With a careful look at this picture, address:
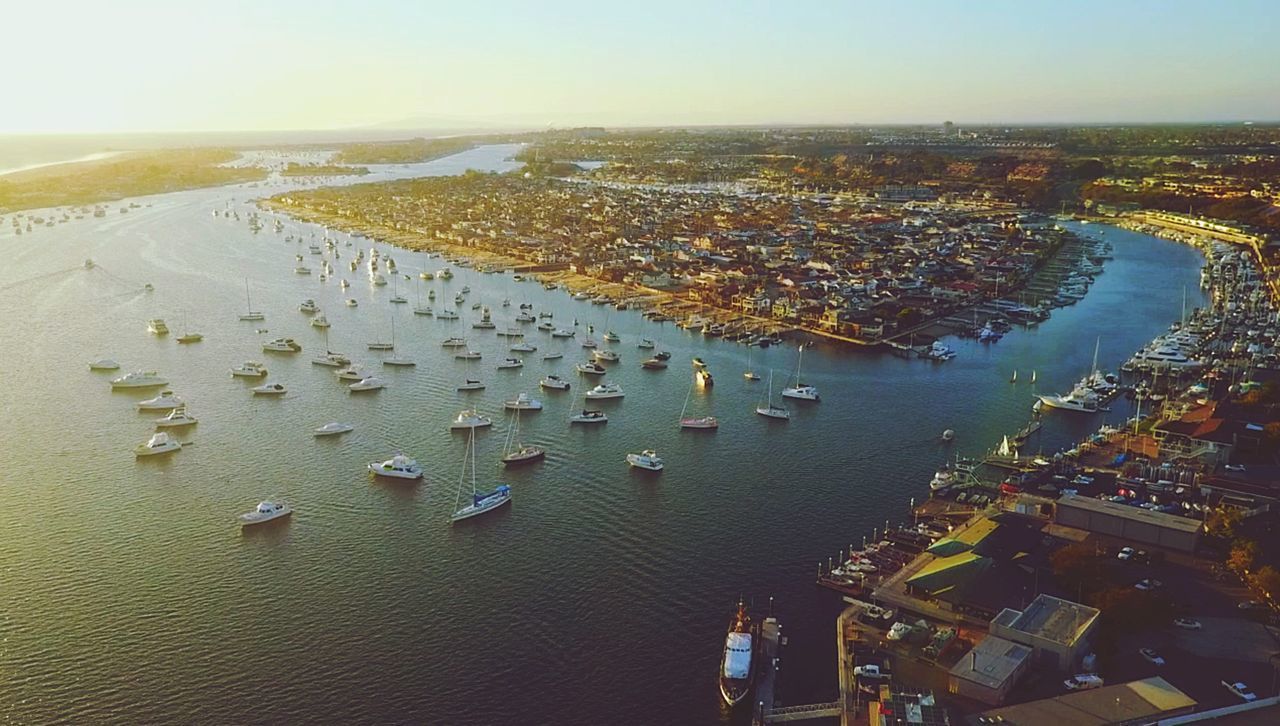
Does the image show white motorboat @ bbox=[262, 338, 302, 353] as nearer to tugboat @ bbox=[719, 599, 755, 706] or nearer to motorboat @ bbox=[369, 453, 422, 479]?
motorboat @ bbox=[369, 453, 422, 479]

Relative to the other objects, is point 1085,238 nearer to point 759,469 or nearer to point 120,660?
point 759,469

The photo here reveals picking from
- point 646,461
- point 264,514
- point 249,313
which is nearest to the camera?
point 264,514

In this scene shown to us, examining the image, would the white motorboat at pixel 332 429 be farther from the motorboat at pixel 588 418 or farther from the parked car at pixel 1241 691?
the parked car at pixel 1241 691

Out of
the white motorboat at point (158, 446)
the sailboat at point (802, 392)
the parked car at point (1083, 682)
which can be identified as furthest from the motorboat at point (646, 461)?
the white motorboat at point (158, 446)

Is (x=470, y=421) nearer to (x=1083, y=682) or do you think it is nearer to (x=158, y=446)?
(x=158, y=446)

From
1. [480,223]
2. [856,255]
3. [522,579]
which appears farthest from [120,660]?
[480,223]

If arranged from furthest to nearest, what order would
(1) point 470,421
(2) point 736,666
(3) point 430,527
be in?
(1) point 470,421 < (3) point 430,527 < (2) point 736,666

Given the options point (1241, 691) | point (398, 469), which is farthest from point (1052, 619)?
point (398, 469)
